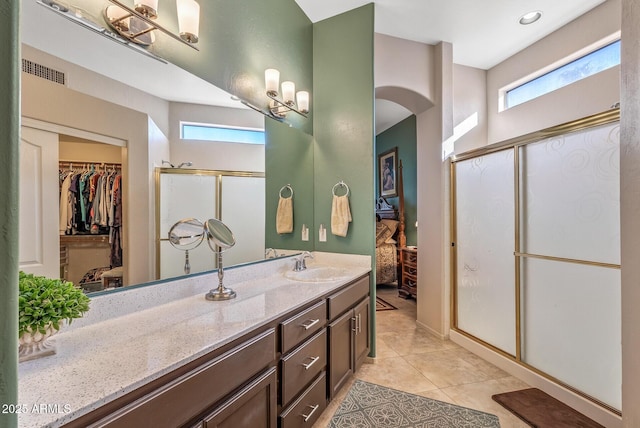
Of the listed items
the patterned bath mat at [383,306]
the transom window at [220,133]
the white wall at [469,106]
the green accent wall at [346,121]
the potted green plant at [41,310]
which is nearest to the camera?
the potted green plant at [41,310]

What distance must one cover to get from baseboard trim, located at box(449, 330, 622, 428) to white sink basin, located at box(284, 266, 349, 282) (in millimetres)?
1508

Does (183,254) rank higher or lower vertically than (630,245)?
lower

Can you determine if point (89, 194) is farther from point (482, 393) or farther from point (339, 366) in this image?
point (482, 393)

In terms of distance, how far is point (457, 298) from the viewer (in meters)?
2.94

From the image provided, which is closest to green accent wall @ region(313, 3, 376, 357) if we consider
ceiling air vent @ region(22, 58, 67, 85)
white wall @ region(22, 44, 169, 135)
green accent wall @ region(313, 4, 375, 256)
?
green accent wall @ region(313, 4, 375, 256)

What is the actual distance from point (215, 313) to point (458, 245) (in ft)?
8.21

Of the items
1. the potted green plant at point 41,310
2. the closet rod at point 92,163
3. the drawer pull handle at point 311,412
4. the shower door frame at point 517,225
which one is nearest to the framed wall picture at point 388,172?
the shower door frame at point 517,225

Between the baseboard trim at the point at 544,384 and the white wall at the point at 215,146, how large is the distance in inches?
98.6

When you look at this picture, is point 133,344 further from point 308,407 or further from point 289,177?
point 289,177

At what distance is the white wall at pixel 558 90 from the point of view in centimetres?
236

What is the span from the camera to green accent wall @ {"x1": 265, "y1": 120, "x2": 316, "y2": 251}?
222cm

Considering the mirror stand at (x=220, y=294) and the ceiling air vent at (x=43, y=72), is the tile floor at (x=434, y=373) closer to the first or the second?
the mirror stand at (x=220, y=294)

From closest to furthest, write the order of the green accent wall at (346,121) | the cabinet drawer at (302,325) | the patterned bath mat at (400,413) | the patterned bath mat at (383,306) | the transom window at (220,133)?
1. the cabinet drawer at (302,325)
2. the transom window at (220,133)
3. the patterned bath mat at (400,413)
4. the green accent wall at (346,121)
5. the patterned bath mat at (383,306)

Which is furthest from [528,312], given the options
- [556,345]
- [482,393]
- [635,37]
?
[635,37]
